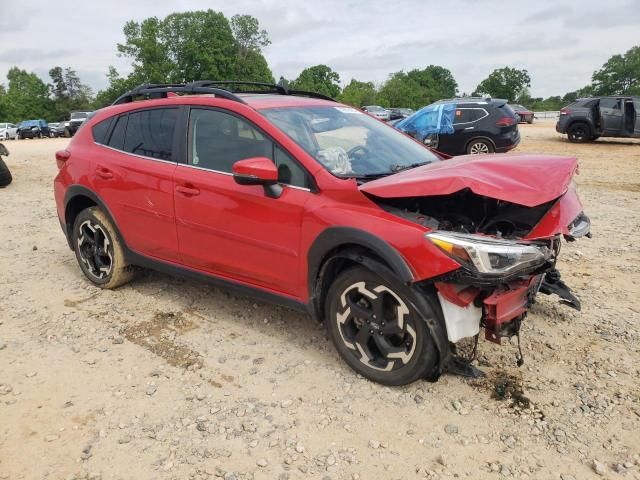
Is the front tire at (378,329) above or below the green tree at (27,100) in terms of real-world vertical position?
below

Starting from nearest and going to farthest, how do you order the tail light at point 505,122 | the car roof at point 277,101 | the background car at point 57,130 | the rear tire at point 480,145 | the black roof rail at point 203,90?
the car roof at point 277,101 < the black roof rail at point 203,90 < the tail light at point 505,122 < the rear tire at point 480,145 < the background car at point 57,130

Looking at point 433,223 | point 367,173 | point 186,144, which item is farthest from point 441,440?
point 186,144

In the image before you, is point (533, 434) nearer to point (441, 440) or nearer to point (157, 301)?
point (441, 440)

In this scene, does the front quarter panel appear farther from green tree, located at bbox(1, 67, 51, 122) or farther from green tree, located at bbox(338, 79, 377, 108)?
green tree, located at bbox(1, 67, 51, 122)

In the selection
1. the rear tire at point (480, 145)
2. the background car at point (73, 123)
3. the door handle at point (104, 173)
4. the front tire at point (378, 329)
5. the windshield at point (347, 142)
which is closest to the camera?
the front tire at point (378, 329)

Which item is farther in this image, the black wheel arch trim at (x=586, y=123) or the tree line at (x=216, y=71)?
the tree line at (x=216, y=71)

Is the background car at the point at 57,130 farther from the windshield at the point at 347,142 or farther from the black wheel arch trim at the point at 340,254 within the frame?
the black wheel arch trim at the point at 340,254

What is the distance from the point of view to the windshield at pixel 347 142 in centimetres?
330

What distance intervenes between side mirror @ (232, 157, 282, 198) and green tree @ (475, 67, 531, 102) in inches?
3153

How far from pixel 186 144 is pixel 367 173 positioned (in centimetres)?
139

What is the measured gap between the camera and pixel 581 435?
259cm

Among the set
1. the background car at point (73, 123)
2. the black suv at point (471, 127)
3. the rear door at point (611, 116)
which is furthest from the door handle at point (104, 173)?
the background car at point (73, 123)

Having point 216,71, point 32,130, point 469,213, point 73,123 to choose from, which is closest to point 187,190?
point 469,213

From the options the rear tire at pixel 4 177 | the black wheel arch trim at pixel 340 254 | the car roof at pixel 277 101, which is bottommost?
the rear tire at pixel 4 177
